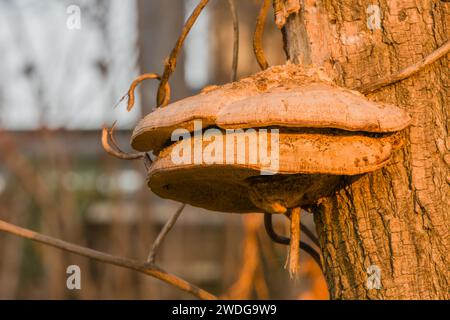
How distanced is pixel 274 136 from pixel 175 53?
1.30 feet

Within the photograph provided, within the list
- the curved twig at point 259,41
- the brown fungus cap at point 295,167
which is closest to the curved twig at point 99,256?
the brown fungus cap at point 295,167

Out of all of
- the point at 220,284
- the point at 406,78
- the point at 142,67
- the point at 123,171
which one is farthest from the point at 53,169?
the point at 406,78

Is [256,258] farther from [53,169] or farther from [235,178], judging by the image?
[235,178]

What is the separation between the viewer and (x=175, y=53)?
141 centimetres

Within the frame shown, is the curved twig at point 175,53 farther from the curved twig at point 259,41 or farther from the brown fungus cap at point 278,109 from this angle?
the brown fungus cap at point 278,109

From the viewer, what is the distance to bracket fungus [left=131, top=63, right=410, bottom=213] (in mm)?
1066

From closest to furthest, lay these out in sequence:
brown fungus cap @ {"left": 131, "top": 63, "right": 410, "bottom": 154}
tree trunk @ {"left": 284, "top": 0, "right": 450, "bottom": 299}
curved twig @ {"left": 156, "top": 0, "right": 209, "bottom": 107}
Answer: brown fungus cap @ {"left": 131, "top": 63, "right": 410, "bottom": 154}, tree trunk @ {"left": 284, "top": 0, "right": 450, "bottom": 299}, curved twig @ {"left": 156, "top": 0, "right": 209, "bottom": 107}

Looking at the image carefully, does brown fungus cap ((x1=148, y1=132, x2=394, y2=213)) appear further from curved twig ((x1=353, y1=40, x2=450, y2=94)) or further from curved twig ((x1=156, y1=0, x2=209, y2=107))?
curved twig ((x1=156, y1=0, x2=209, y2=107))

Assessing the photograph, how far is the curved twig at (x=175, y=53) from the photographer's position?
1.39 metres

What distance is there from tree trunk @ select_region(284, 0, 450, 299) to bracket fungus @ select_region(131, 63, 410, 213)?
0.20ft

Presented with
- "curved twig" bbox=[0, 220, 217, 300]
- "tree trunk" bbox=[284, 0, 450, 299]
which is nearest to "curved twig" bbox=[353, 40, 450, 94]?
"tree trunk" bbox=[284, 0, 450, 299]

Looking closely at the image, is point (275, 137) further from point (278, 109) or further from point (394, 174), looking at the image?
point (394, 174)
